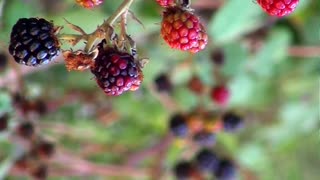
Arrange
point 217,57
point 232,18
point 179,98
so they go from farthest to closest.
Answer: point 179,98, point 217,57, point 232,18

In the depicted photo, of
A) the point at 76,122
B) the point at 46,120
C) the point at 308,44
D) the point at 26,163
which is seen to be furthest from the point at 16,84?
the point at 308,44

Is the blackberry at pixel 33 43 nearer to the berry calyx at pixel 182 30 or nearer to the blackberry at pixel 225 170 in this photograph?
the berry calyx at pixel 182 30

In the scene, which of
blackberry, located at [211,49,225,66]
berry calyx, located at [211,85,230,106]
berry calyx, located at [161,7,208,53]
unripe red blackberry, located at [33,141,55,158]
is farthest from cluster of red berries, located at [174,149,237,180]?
berry calyx, located at [161,7,208,53]

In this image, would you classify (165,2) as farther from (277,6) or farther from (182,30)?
(277,6)

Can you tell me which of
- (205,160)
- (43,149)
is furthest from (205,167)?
(43,149)

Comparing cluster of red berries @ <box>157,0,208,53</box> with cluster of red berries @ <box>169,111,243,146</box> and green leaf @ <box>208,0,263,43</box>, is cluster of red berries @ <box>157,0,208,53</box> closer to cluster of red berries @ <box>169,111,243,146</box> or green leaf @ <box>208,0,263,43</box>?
green leaf @ <box>208,0,263,43</box>

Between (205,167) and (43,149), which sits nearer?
(43,149)
